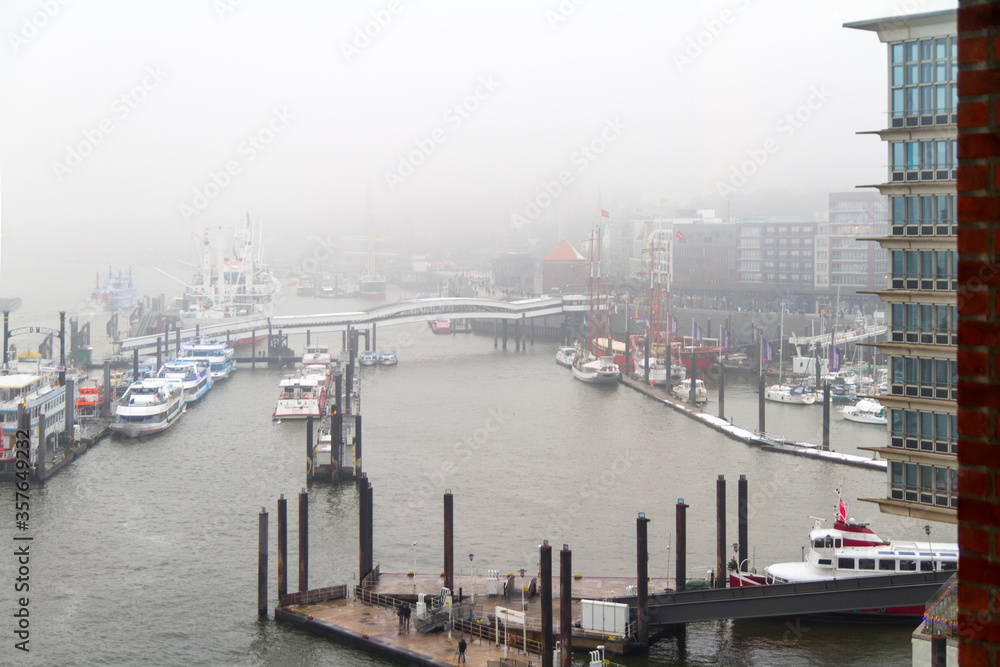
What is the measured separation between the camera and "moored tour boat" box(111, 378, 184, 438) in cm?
2427

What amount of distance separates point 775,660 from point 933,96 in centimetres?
594

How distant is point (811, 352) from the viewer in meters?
35.2

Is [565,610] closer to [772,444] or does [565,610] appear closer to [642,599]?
[642,599]

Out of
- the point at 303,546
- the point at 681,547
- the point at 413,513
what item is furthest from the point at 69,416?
the point at 681,547

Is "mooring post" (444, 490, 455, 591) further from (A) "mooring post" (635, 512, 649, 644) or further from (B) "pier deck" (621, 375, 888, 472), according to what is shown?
(B) "pier deck" (621, 375, 888, 472)

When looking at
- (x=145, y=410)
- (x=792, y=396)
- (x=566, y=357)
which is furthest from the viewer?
(x=566, y=357)

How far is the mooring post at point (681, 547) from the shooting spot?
11641mm

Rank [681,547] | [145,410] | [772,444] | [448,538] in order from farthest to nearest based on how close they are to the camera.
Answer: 1. [145,410]
2. [772,444]
3. [448,538]
4. [681,547]

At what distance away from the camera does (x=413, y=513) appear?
56.1ft

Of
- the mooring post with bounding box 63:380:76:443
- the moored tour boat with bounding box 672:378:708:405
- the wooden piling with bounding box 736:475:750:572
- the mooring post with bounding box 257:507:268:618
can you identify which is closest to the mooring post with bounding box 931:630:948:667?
the wooden piling with bounding box 736:475:750:572

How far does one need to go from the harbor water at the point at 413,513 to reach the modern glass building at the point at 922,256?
317 cm

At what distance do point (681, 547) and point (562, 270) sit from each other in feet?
182

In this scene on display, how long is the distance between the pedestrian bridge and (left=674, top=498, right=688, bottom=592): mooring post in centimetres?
3081

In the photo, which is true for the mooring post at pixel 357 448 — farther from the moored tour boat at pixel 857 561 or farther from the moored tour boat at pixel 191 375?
the moored tour boat at pixel 191 375
